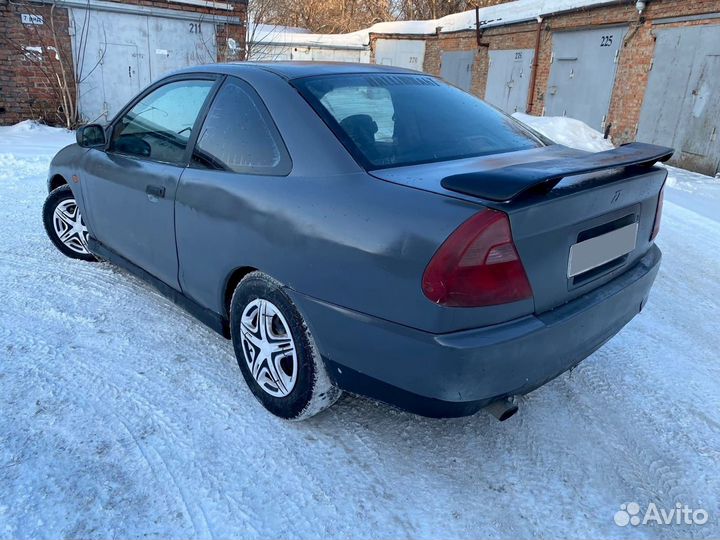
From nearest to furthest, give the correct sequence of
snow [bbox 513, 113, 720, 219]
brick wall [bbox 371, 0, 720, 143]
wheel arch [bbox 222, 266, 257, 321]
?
wheel arch [bbox 222, 266, 257, 321] → snow [bbox 513, 113, 720, 219] → brick wall [bbox 371, 0, 720, 143]

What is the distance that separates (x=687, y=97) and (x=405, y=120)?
406 inches

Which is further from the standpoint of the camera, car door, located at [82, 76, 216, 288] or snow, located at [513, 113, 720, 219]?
snow, located at [513, 113, 720, 219]

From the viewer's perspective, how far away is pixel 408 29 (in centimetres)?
2228

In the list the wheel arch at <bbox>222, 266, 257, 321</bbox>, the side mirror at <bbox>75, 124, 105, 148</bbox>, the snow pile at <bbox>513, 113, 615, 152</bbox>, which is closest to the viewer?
the wheel arch at <bbox>222, 266, 257, 321</bbox>

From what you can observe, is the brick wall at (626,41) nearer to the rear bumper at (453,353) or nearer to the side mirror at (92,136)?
the rear bumper at (453,353)

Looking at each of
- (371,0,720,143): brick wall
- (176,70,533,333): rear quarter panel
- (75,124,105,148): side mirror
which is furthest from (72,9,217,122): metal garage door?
(176,70,533,333): rear quarter panel

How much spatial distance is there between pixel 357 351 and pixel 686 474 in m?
1.43

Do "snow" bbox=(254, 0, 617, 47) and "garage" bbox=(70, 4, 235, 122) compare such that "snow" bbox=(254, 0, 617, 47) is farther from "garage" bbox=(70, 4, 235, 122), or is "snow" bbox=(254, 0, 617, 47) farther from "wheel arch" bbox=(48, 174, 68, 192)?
"wheel arch" bbox=(48, 174, 68, 192)

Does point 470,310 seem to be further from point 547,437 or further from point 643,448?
point 643,448

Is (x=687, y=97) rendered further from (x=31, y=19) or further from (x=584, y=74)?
(x=31, y=19)

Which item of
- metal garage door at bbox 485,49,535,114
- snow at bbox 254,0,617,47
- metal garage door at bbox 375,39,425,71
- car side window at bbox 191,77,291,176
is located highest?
snow at bbox 254,0,617,47

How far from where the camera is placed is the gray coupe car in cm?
178

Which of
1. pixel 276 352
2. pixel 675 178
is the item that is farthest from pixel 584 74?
pixel 276 352

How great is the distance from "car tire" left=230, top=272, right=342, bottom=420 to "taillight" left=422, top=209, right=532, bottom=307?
69 centimetres
